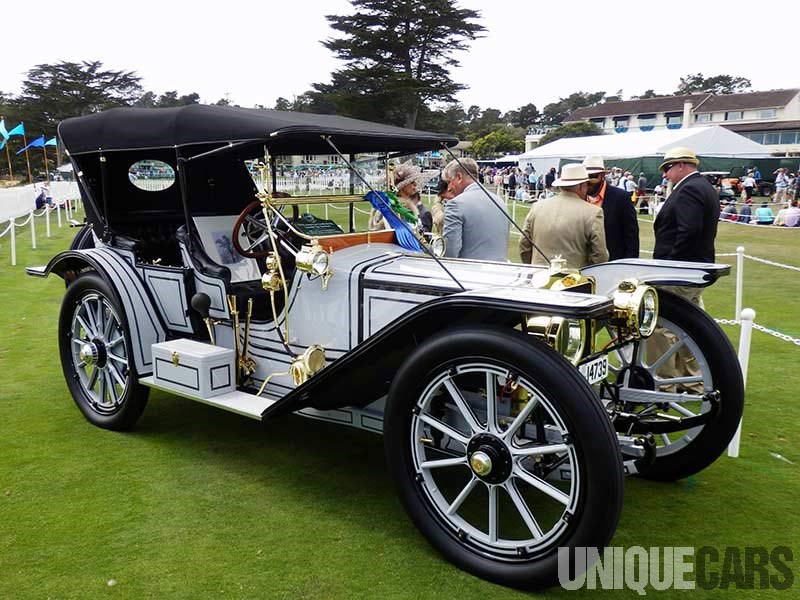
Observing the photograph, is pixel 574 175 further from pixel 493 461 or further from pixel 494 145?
pixel 494 145

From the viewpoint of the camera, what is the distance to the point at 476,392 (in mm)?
3354

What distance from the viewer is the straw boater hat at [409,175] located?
18.1 ft

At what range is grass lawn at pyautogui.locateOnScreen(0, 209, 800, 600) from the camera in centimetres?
279

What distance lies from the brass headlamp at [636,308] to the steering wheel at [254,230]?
6.74 feet

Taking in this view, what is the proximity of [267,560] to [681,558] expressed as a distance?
1909 mm

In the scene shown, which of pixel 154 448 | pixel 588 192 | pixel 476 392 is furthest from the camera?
pixel 588 192

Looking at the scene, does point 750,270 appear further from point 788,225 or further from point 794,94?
point 794,94

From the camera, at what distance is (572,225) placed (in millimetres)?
4633

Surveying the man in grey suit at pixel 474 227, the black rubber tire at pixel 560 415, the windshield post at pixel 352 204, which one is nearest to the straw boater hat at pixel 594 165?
the man in grey suit at pixel 474 227

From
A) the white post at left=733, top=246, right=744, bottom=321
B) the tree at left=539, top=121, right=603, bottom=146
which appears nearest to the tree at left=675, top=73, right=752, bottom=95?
the tree at left=539, top=121, right=603, bottom=146

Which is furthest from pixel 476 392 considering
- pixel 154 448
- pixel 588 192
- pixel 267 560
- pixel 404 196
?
pixel 404 196

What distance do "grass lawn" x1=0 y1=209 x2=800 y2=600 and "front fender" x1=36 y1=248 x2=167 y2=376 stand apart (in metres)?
0.61

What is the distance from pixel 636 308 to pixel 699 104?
80238mm

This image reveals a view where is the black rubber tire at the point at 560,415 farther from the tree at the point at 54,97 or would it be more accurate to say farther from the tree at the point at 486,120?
the tree at the point at 486,120
